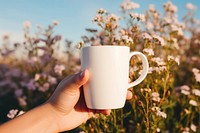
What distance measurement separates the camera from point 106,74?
1.72 metres

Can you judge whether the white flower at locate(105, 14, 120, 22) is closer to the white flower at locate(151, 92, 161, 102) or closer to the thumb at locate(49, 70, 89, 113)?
the white flower at locate(151, 92, 161, 102)

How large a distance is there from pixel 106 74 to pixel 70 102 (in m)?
0.25

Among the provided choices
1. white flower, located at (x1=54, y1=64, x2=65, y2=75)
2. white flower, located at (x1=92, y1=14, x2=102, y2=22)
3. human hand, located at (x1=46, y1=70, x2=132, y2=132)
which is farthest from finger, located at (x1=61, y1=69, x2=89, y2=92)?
white flower, located at (x1=54, y1=64, x2=65, y2=75)

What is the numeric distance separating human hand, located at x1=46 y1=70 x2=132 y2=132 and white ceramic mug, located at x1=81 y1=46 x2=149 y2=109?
0.15 feet

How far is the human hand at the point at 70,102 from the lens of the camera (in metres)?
1.76

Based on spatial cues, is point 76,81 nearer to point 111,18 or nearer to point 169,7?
point 111,18

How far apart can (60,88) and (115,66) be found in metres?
0.30

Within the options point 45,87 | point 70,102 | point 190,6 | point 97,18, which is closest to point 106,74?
point 70,102


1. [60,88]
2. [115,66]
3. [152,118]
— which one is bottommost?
[152,118]

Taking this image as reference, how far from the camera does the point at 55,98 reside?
1841mm

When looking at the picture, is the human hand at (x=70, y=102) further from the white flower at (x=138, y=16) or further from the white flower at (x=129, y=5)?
the white flower at (x=129, y=5)

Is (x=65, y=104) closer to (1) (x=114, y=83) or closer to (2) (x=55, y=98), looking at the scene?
(2) (x=55, y=98)

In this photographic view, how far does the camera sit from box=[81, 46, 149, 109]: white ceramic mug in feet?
5.52

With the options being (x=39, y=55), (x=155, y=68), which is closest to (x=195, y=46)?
(x=39, y=55)
